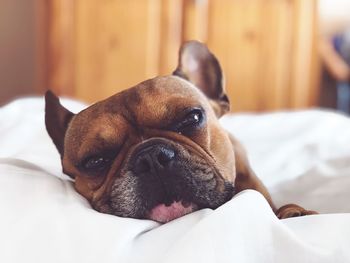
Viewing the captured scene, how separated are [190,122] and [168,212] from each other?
17 cm

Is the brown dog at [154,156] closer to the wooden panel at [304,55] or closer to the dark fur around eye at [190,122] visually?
the dark fur around eye at [190,122]

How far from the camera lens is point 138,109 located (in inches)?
40.1

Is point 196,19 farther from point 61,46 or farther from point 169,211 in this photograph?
point 169,211

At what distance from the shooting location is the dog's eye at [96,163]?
103cm

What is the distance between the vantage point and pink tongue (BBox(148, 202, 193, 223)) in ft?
3.01

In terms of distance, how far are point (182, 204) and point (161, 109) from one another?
16 centimetres

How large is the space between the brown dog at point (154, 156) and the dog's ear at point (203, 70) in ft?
0.50

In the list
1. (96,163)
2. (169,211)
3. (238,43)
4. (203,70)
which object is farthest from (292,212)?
(238,43)

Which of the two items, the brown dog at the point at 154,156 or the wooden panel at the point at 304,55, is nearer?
the brown dog at the point at 154,156

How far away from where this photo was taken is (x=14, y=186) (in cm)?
93

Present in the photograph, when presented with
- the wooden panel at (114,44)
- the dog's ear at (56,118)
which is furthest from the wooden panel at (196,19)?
the dog's ear at (56,118)

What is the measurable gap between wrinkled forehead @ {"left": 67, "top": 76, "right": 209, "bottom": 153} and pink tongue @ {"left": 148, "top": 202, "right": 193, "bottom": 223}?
0.48ft

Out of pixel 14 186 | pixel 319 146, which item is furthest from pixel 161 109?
pixel 319 146

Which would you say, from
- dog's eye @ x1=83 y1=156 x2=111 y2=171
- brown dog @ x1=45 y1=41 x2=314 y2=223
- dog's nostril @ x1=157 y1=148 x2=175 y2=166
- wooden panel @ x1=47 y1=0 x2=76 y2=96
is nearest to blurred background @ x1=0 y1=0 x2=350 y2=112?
wooden panel @ x1=47 y1=0 x2=76 y2=96
